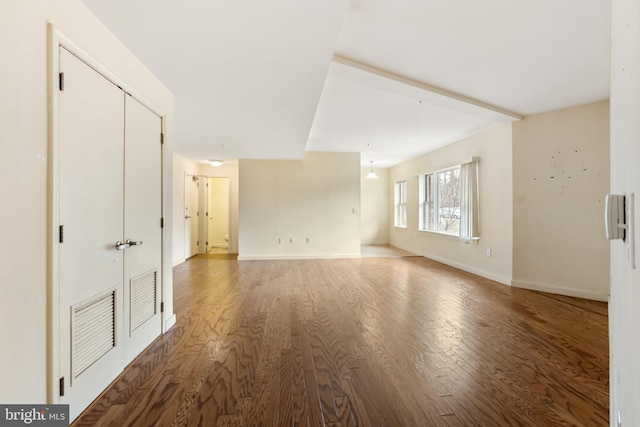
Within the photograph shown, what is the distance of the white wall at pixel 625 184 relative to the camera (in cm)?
64

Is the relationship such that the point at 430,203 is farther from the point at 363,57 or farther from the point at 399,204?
the point at 363,57

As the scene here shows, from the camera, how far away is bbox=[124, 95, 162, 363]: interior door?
87.8 inches

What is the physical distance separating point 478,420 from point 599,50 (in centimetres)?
318

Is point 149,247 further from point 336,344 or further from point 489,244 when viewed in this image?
point 489,244

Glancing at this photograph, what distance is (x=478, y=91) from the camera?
3574 mm

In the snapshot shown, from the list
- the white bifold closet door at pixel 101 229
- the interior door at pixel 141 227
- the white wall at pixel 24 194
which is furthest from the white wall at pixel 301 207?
the white wall at pixel 24 194

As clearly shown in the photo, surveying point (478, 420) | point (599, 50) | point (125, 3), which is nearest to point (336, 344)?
point (478, 420)

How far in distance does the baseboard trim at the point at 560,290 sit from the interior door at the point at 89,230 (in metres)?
5.01

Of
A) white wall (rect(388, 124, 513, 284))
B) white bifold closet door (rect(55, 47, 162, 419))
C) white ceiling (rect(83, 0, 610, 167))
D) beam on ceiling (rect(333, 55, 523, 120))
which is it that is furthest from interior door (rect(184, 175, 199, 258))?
white wall (rect(388, 124, 513, 284))

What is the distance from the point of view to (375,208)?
390 inches

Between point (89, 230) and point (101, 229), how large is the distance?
11 centimetres

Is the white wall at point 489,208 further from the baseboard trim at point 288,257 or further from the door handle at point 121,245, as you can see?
the door handle at point 121,245

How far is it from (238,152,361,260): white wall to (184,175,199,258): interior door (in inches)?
56.1

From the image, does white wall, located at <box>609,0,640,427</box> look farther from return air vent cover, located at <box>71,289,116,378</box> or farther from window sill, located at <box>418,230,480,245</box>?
window sill, located at <box>418,230,480,245</box>
